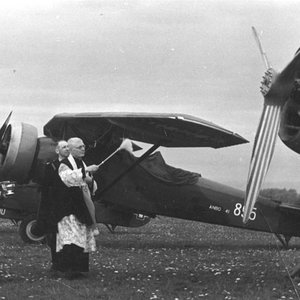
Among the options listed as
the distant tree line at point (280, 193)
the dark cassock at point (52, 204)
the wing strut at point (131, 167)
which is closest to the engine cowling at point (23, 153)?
the wing strut at point (131, 167)

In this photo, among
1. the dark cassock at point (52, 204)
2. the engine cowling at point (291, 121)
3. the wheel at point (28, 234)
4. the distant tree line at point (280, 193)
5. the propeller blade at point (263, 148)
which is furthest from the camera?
the wheel at point (28, 234)

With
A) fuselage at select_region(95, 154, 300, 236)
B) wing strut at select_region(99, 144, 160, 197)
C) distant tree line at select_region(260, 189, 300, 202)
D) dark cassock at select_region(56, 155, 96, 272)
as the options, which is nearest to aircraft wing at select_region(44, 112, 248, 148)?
wing strut at select_region(99, 144, 160, 197)

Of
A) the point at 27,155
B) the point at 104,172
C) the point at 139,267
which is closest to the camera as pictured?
the point at 139,267

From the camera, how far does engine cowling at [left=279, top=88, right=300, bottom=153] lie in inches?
318

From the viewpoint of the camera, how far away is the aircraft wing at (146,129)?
1173cm

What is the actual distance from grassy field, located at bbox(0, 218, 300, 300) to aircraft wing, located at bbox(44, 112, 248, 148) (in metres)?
2.03

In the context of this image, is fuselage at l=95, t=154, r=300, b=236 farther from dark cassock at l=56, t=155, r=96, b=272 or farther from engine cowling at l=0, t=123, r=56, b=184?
dark cassock at l=56, t=155, r=96, b=272

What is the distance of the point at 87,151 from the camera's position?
13.9 m

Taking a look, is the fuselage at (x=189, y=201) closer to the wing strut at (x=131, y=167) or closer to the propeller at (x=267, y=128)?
the wing strut at (x=131, y=167)

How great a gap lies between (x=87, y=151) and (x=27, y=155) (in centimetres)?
122

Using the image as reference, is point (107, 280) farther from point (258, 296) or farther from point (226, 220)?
point (226, 220)

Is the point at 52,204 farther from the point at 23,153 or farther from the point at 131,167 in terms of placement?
the point at 131,167

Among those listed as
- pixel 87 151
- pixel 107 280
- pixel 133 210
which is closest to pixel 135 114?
pixel 87 151

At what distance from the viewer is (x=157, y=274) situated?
9.38 metres
